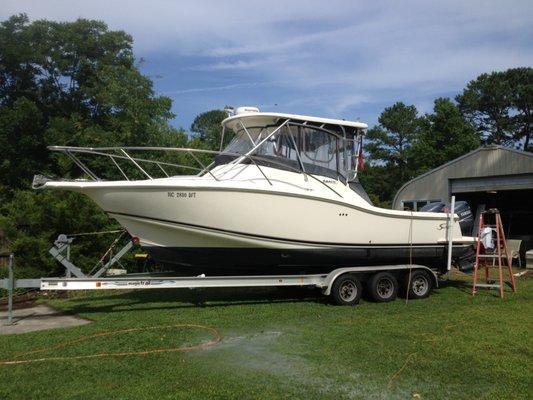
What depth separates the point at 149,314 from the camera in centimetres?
796

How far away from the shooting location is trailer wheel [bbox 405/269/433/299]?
955 cm

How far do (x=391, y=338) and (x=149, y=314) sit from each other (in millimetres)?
3650

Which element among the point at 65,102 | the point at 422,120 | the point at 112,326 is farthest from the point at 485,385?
the point at 422,120

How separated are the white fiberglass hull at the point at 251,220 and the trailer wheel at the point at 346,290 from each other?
0.32m

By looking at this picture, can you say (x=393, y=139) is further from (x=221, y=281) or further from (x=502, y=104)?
(x=221, y=281)

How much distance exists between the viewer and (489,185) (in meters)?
19.4

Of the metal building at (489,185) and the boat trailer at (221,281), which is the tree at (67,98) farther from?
the boat trailer at (221,281)

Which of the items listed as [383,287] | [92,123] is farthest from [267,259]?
[92,123]

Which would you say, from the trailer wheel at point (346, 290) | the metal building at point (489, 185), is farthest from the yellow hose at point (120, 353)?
the metal building at point (489, 185)

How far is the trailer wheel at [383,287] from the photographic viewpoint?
9086 millimetres

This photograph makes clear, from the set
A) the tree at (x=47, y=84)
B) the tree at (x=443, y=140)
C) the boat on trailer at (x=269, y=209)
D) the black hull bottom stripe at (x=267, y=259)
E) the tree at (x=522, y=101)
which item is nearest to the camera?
the boat on trailer at (x=269, y=209)

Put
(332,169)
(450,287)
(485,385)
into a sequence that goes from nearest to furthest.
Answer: (485,385)
(332,169)
(450,287)

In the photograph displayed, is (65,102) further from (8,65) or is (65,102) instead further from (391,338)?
(391,338)

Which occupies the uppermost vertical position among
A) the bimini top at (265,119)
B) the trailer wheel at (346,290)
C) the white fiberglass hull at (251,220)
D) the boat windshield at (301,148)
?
the bimini top at (265,119)
